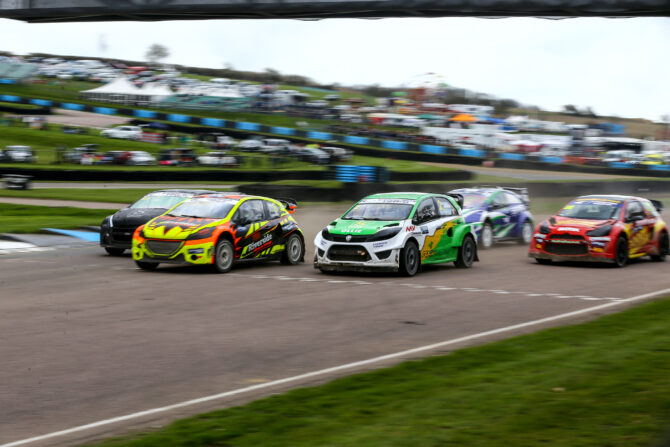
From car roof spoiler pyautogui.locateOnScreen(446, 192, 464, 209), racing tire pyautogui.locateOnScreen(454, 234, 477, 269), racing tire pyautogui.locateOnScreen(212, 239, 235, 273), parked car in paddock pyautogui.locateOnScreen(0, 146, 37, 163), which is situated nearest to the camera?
racing tire pyautogui.locateOnScreen(212, 239, 235, 273)

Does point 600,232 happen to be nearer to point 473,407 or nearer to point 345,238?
point 345,238

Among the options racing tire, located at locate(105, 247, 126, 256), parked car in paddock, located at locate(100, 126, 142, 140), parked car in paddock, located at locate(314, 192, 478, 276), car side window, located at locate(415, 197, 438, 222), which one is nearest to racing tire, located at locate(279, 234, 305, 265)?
parked car in paddock, located at locate(314, 192, 478, 276)

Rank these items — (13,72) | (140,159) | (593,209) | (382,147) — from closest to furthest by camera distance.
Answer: (593,209) < (140,159) < (382,147) < (13,72)

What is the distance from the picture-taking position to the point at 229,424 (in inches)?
220

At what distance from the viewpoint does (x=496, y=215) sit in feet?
72.2

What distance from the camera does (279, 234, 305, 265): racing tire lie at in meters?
17.4

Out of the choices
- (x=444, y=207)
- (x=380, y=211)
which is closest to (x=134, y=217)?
(x=380, y=211)

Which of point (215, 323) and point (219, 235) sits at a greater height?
point (219, 235)

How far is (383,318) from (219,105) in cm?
6970

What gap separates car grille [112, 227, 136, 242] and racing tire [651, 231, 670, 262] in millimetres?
11459

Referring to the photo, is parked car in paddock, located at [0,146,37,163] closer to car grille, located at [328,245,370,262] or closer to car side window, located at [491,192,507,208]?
car side window, located at [491,192,507,208]

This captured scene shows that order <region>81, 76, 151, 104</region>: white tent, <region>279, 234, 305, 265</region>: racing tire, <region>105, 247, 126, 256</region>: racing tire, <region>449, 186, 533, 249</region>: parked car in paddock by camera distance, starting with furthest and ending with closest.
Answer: <region>81, 76, 151, 104</region>: white tent
<region>449, 186, 533, 249</region>: parked car in paddock
<region>105, 247, 126, 256</region>: racing tire
<region>279, 234, 305, 265</region>: racing tire

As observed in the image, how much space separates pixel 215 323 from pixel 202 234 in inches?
215

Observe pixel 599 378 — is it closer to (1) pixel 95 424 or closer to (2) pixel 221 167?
(1) pixel 95 424
